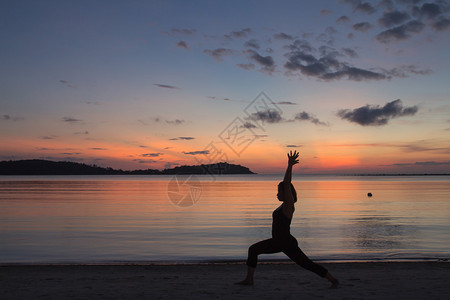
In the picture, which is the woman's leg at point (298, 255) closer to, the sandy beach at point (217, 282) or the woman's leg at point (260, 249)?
the woman's leg at point (260, 249)

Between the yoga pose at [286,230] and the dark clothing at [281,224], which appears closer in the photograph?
the yoga pose at [286,230]

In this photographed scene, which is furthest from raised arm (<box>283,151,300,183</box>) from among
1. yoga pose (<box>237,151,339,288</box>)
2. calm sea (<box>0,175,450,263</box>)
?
calm sea (<box>0,175,450,263</box>)

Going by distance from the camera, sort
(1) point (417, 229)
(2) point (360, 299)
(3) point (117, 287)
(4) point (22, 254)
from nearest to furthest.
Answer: (2) point (360, 299), (3) point (117, 287), (4) point (22, 254), (1) point (417, 229)

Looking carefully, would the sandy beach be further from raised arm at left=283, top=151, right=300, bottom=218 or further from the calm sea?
the calm sea

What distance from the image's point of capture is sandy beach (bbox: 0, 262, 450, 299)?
8195mm

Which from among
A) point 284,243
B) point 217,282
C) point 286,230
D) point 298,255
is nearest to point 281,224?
point 286,230

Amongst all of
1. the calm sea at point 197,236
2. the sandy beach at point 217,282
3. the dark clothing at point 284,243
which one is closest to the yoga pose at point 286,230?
the dark clothing at point 284,243

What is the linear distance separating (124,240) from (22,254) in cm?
465

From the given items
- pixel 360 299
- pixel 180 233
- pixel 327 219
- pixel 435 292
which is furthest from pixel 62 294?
pixel 327 219

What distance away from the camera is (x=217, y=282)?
945cm

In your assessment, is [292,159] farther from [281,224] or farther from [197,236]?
[197,236]

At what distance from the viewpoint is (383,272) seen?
425 inches

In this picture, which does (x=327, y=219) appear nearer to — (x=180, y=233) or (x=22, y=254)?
(x=180, y=233)

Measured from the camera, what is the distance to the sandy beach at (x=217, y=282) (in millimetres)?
8195
